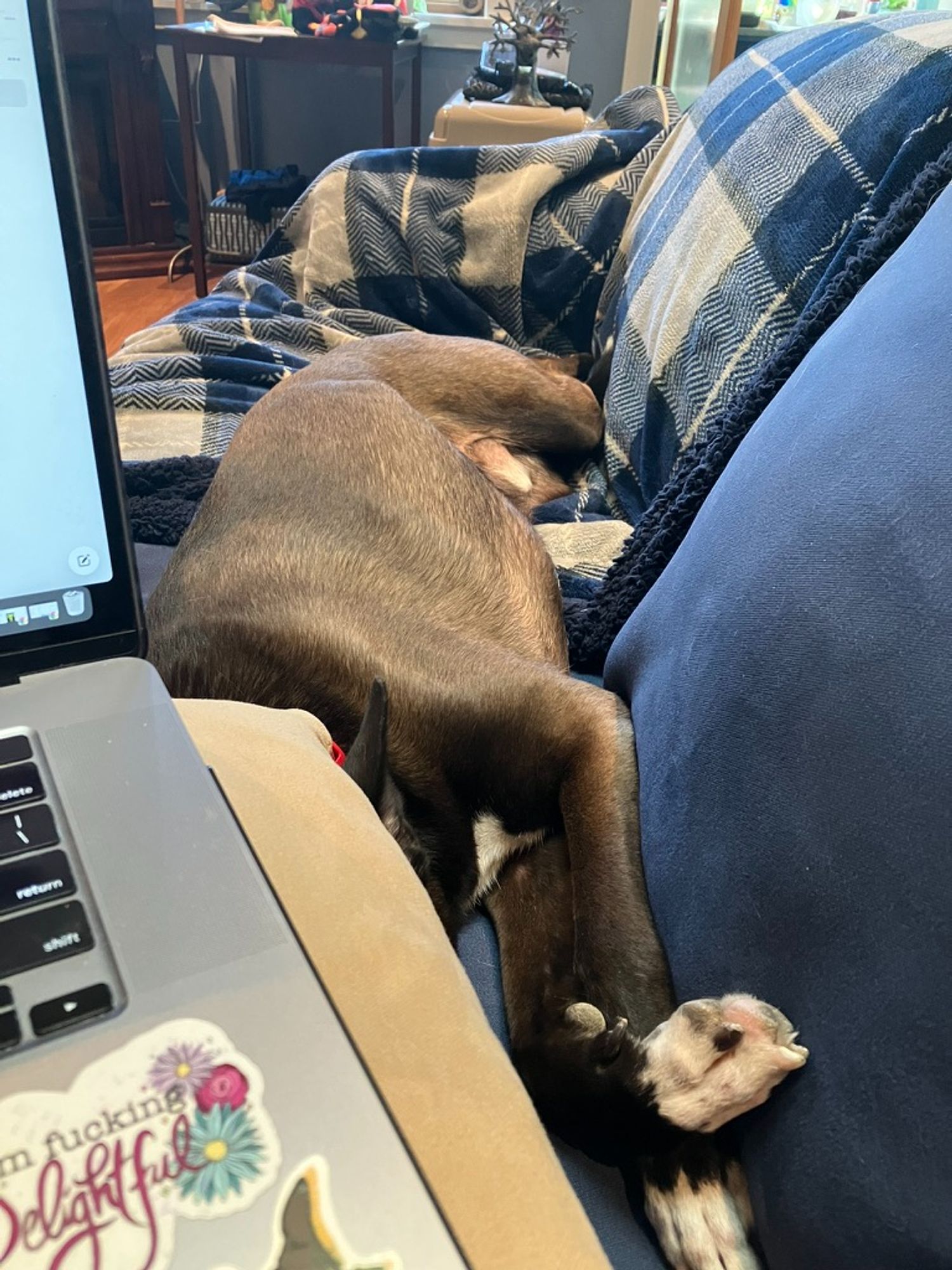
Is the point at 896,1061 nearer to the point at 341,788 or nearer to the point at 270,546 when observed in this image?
the point at 341,788

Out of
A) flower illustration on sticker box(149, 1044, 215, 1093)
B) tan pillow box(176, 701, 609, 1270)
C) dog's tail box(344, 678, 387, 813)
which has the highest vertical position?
flower illustration on sticker box(149, 1044, 215, 1093)

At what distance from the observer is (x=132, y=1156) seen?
319mm

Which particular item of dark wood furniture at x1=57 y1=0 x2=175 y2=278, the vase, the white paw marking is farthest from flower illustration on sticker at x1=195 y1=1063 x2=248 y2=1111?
dark wood furniture at x1=57 y1=0 x2=175 y2=278

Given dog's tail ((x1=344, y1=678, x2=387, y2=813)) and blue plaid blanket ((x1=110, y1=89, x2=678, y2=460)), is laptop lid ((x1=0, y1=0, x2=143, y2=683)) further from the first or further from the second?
blue plaid blanket ((x1=110, y1=89, x2=678, y2=460))

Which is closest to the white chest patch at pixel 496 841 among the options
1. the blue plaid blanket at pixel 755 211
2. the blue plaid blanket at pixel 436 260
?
the blue plaid blanket at pixel 755 211

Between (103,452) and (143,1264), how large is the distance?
0.35 meters

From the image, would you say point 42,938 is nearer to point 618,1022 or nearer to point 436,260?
point 618,1022

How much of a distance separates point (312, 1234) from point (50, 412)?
1.21 feet

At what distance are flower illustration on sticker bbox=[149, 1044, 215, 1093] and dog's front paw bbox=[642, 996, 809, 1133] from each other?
331 millimetres

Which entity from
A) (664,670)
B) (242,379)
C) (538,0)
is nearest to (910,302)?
(664,670)

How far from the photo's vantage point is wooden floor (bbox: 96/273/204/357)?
149 inches

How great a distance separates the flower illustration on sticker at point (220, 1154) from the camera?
0.31 metres

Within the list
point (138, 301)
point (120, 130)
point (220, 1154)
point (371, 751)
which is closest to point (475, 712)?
point (371, 751)

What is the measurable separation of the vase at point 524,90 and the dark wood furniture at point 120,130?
1911mm
